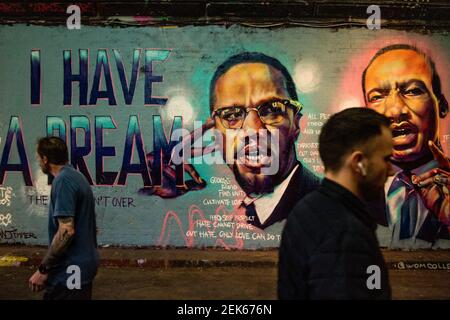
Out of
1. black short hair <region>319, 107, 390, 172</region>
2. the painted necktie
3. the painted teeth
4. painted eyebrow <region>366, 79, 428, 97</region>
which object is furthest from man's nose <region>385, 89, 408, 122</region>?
black short hair <region>319, 107, 390, 172</region>

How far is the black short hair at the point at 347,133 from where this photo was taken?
2.21 m

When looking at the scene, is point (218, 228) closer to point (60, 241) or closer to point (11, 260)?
point (11, 260)

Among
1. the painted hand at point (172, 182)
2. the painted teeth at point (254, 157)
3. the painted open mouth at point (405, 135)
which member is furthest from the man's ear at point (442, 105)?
the painted hand at point (172, 182)

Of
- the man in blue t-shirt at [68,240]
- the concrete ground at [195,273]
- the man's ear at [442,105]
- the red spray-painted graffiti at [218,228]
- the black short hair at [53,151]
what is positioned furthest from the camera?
the man's ear at [442,105]

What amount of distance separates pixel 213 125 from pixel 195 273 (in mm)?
2919

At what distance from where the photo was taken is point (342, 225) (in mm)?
2053

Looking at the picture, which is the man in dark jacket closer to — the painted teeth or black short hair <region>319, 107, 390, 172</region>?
black short hair <region>319, 107, 390, 172</region>

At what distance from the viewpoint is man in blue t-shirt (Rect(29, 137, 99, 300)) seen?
377 centimetres

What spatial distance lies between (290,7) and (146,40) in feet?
9.29

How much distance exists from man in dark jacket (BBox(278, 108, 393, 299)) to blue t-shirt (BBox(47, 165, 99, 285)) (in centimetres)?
215

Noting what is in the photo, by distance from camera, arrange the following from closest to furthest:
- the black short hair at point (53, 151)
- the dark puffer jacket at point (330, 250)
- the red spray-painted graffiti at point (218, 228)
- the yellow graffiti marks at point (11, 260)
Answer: the dark puffer jacket at point (330, 250) → the black short hair at point (53, 151) → the yellow graffiti marks at point (11, 260) → the red spray-painted graffiti at point (218, 228)

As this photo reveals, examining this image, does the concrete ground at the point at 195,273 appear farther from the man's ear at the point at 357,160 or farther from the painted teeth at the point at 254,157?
the man's ear at the point at 357,160

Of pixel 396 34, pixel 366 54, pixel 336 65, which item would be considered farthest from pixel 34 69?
pixel 396 34
